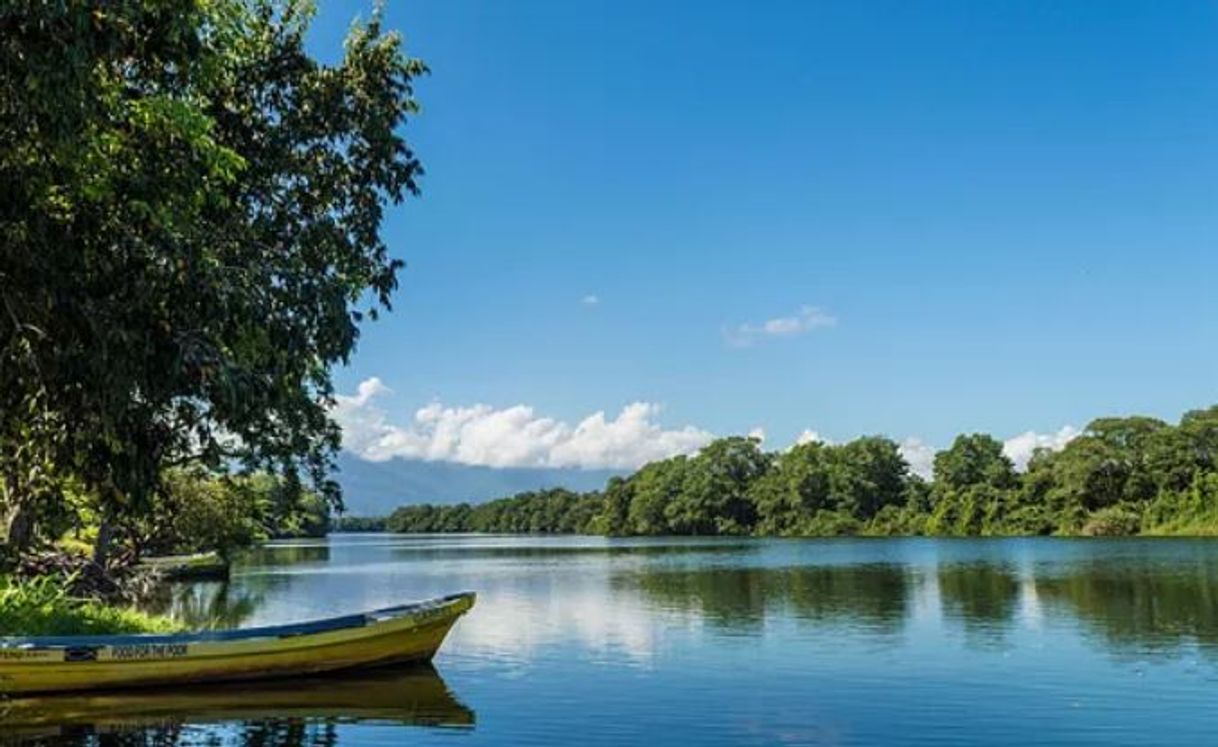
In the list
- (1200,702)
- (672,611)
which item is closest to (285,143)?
(1200,702)

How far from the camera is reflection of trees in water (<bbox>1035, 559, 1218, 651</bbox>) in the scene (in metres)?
28.7

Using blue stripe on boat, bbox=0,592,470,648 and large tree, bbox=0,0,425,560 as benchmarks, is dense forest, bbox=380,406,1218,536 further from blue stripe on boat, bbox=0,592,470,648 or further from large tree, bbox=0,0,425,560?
large tree, bbox=0,0,425,560

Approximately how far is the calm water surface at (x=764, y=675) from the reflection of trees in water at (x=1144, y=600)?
0.47 ft

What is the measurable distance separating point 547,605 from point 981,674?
2159 centimetres

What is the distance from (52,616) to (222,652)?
5661 mm

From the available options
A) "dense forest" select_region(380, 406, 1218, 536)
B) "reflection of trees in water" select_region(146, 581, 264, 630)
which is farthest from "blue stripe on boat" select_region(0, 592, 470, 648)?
"dense forest" select_region(380, 406, 1218, 536)

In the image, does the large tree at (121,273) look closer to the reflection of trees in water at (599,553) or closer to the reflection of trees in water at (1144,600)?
the reflection of trees in water at (1144,600)

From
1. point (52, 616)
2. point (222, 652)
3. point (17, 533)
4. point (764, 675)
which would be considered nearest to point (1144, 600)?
point (764, 675)

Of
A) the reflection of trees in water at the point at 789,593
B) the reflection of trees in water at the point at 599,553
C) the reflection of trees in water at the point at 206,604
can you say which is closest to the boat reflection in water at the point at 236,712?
the reflection of trees in water at the point at 789,593

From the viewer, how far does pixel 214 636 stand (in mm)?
21672

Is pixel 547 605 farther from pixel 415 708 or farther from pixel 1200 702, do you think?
pixel 1200 702

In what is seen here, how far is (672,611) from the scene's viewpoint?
38469 mm

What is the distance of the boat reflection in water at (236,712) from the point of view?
58.4 ft

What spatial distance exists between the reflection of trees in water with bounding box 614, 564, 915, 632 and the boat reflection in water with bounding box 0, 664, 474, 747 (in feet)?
46.2
